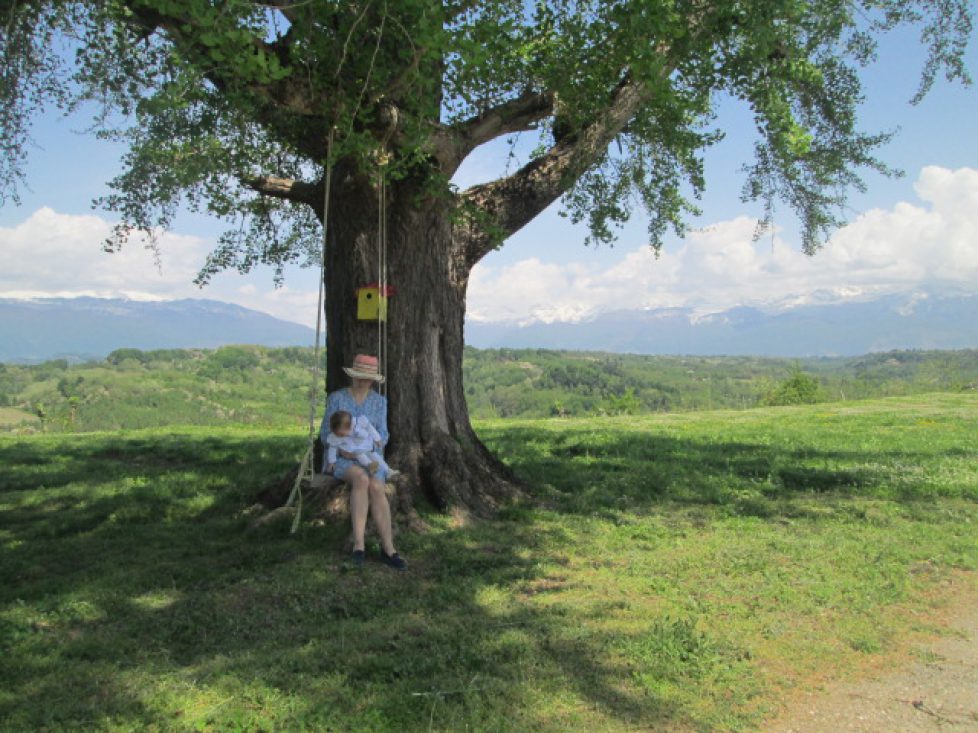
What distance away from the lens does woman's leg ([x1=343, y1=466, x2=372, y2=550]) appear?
→ 670 centimetres

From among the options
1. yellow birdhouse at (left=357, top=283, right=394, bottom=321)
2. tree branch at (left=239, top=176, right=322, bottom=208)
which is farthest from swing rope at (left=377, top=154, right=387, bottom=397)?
tree branch at (left=239, top=176, right=322, bottom=208)

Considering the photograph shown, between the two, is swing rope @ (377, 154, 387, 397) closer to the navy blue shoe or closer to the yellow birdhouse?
the yellow birdhouse

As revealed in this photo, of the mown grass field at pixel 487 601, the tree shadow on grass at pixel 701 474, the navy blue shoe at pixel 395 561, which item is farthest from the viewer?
the tree shadow on grass at pixel 701 474

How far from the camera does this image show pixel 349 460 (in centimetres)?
711

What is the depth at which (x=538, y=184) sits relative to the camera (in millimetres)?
9688

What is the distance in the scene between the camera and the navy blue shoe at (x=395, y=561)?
6.61m

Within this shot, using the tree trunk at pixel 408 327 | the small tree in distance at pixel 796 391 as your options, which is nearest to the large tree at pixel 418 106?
the tree trunk at pixel 408 327

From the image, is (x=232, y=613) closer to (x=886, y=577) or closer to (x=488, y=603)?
(x=488, y=603)

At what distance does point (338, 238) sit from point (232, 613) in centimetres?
462

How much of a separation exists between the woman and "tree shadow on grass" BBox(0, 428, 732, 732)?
229 millimetres

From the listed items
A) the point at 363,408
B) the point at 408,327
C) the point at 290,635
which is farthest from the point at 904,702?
the point at 408,327

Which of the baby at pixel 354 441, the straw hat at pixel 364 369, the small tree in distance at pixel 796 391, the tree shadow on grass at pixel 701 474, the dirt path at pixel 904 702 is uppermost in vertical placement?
the straw hat at pixel 364 369

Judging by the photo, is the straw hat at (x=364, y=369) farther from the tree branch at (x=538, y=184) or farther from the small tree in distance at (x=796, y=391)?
the small tree in distance at (x=796, y=391)

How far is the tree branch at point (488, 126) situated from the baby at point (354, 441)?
325cm
